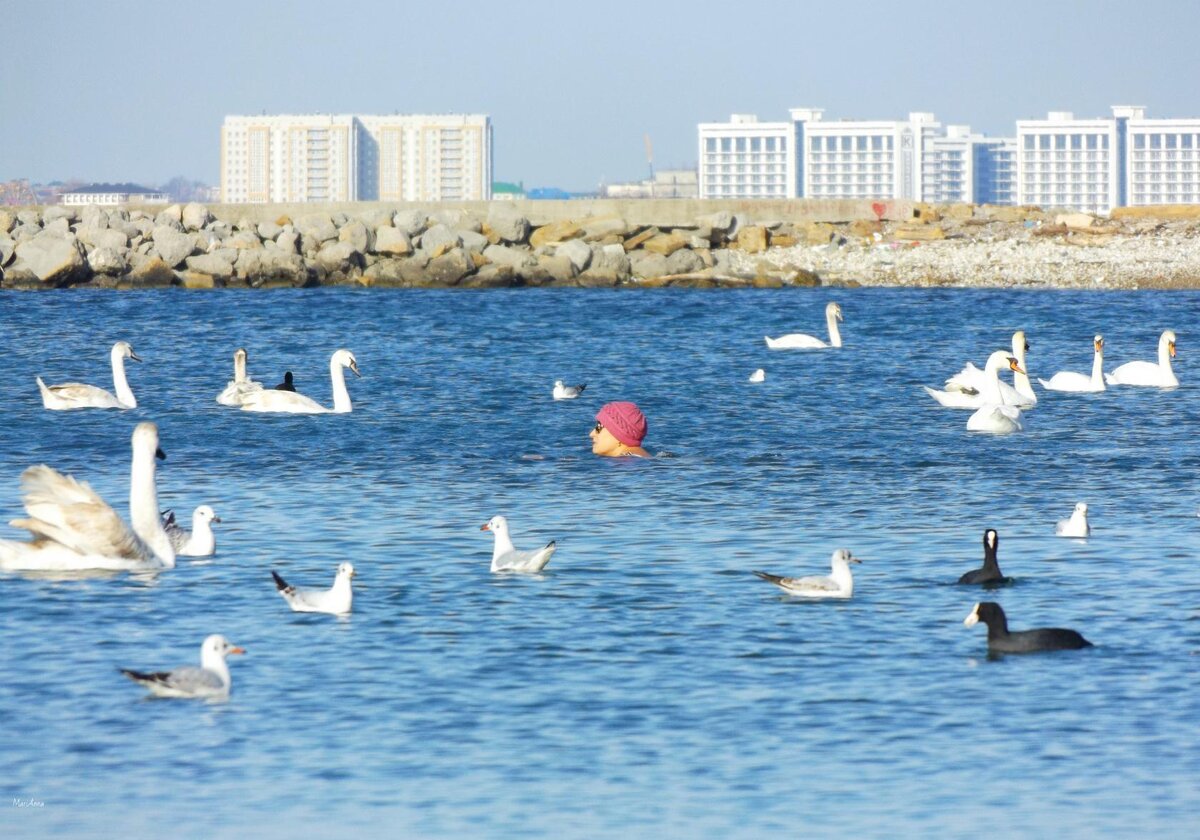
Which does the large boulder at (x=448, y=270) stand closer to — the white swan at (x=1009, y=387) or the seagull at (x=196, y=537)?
the white swan at (x=1009, y=387)

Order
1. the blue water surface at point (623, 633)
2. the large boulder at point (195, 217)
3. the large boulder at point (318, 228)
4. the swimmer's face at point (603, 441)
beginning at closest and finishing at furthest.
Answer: the blue water surface at point (623, 633)
the swimmer's face at point (603, 441)
the large boulder at point (318, 228)
the large boulder at point (195, 217)

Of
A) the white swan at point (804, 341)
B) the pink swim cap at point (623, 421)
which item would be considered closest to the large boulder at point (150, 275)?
the white swan at point (804, 341)

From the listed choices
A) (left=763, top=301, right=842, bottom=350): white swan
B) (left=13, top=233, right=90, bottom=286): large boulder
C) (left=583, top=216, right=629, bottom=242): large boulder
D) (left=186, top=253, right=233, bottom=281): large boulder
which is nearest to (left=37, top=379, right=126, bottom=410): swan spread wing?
(left=763, top=301, right=842, bottom=350): white swan

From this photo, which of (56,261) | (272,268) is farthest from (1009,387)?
(56,261)

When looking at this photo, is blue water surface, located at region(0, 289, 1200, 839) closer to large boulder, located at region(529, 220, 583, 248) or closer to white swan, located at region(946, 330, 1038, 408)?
white swan, located at region(946, 330, 1038, 408)

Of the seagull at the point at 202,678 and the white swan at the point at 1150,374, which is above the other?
the white swan at the point at 1150,374

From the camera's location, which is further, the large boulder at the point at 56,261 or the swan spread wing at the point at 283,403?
the large boulder at the point at 56,261

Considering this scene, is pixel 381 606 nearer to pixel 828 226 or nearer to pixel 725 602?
pixel 725 602

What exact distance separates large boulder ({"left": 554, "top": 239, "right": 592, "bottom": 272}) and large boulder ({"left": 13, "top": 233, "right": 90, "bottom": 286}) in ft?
45.0

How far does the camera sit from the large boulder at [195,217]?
192 ft

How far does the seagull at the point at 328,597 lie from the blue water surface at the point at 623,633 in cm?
15

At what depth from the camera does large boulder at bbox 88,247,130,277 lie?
51.4 m

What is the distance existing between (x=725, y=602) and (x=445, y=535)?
144 inches

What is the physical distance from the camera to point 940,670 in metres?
10.9
